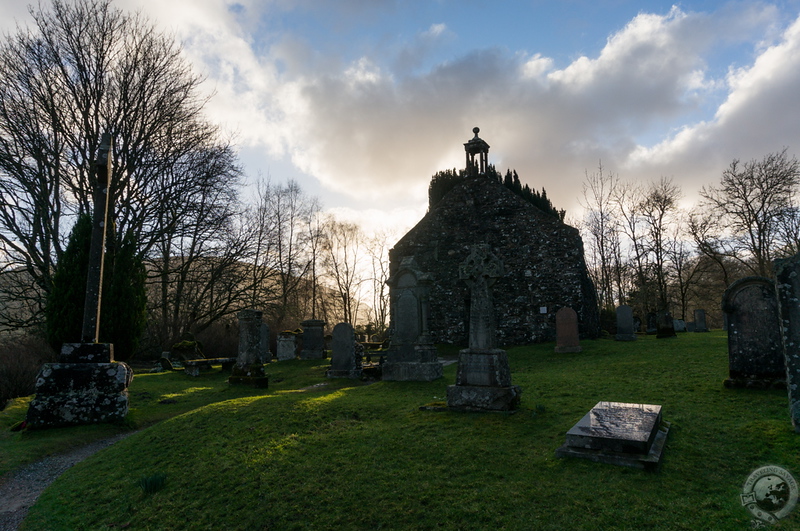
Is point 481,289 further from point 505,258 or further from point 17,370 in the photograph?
point 505,258

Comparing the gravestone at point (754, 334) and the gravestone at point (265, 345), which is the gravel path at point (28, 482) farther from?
the gravestone at point (265, 345)

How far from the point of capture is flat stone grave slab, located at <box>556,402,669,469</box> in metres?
4.19

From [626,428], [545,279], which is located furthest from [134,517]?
[545,279]

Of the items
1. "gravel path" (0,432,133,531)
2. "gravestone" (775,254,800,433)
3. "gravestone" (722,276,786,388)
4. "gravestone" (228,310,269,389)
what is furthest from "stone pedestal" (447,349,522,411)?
"gravestone" (228,310,269,389)

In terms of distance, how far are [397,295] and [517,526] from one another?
360 inches

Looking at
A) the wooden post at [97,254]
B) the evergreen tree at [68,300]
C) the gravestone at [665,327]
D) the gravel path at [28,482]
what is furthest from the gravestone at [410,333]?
the gravestone at [665,327]

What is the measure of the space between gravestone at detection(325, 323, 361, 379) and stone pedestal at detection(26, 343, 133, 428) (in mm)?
5585

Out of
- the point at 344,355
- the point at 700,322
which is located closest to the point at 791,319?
the point at 344,355

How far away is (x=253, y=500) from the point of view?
166 inches

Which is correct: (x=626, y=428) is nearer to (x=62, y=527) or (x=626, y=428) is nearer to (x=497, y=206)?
(x=62, y=527)

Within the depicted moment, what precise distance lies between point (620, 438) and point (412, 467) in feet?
7.15

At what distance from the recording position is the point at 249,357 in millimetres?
11961

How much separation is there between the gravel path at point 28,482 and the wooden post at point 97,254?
2244 mm

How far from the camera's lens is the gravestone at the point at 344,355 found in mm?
12594
